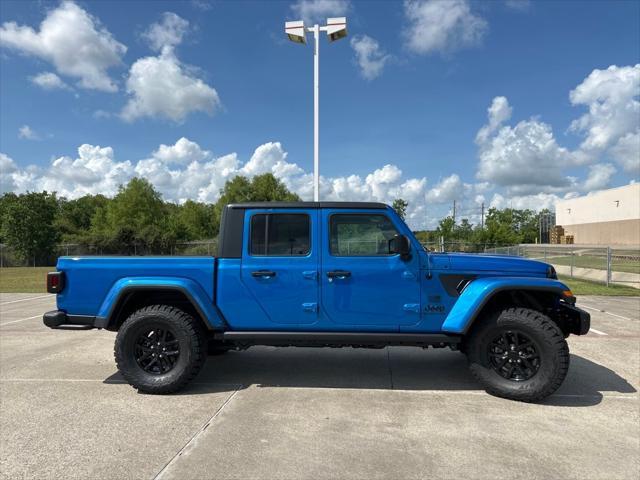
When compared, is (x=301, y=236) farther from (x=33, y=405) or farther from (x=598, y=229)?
(x=598, y=229)

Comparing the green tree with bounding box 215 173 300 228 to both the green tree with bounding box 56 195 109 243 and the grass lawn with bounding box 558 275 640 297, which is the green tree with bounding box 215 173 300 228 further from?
the grass lawn with bounding box 558 275 640 297

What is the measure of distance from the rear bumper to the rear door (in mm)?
1685

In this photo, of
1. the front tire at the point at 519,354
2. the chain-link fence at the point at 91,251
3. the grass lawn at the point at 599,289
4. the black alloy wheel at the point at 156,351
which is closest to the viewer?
the front tire at the point at 519,354

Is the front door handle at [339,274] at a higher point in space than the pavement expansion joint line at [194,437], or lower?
higher

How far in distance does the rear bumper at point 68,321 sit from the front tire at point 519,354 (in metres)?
3.86

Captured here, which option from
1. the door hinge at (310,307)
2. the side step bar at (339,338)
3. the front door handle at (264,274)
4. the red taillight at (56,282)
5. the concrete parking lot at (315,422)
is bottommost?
the concrete parking lot at (315,422)

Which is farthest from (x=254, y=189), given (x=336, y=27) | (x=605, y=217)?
(x=605, y=217)

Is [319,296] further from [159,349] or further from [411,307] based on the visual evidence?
[159,349]

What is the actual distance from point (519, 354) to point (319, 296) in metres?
2.00

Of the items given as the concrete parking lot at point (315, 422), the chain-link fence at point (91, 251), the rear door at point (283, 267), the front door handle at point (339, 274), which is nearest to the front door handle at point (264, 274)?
the rear door at point (283, 267)

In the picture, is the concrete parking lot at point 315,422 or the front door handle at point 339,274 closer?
the concrete parking lot at point 315,422

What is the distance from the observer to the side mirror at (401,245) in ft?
12.3


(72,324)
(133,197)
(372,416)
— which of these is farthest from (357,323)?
(133,197)

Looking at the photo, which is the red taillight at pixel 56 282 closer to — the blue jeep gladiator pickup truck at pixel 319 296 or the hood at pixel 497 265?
the blue jeep gladiator pickup truck at pixel 319 296
